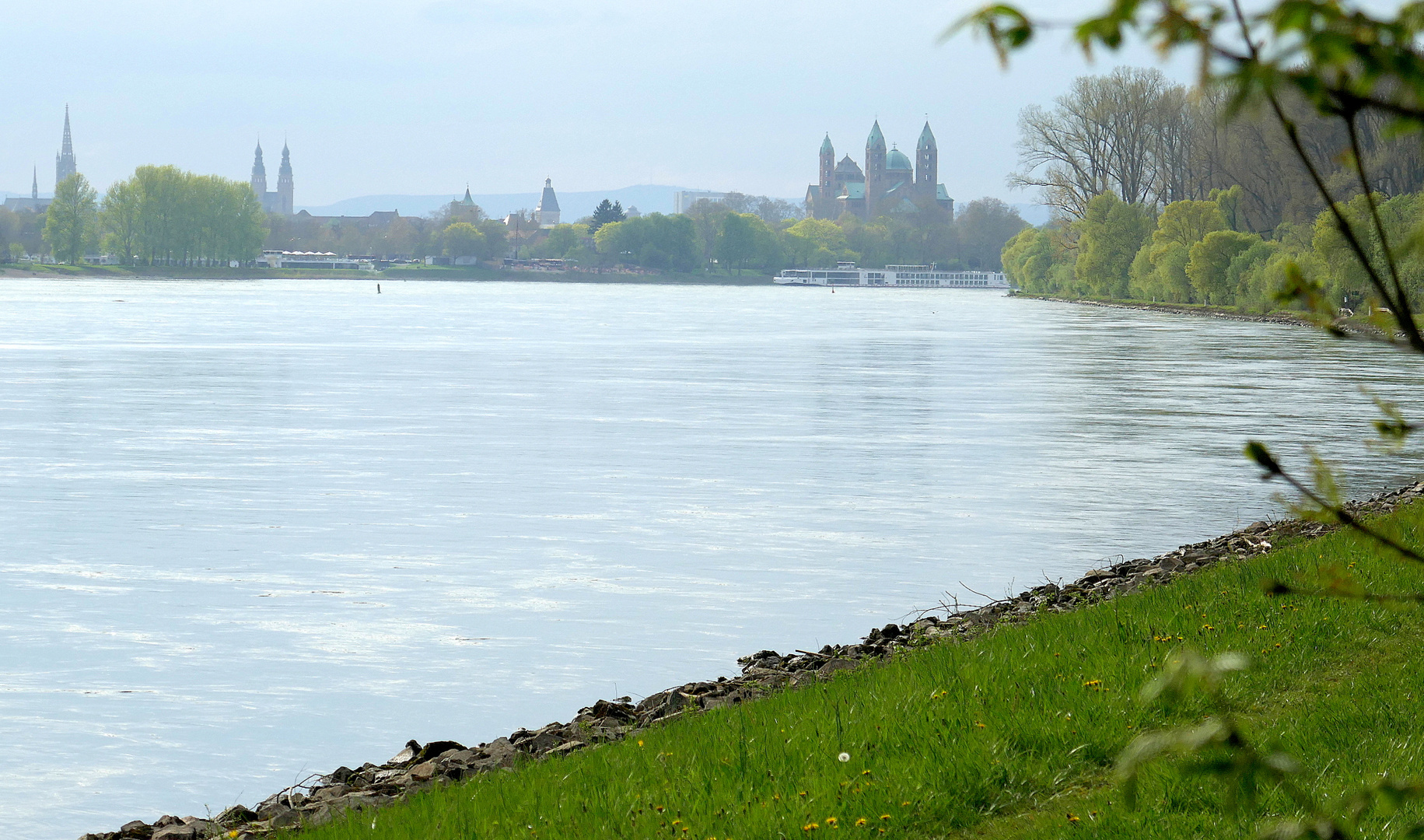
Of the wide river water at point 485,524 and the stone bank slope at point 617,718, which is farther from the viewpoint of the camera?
the wide river water at point 485,524

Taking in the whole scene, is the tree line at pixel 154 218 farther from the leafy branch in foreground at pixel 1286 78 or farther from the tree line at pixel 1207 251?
the leafy branch in foreground at pixel 1286 78

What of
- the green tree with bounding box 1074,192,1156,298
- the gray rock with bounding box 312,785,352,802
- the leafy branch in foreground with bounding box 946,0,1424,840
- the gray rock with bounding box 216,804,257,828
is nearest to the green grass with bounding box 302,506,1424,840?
the gray rock with bounding box 312,785,352,802

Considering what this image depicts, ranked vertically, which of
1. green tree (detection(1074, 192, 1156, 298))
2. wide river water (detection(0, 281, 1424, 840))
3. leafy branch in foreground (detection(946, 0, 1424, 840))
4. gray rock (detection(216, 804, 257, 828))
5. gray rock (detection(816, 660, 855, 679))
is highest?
green tree (detection(1074, 192, 1156, 298))

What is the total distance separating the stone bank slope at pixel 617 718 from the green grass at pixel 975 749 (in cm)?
46

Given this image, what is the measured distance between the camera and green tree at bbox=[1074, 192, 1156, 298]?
367 feet

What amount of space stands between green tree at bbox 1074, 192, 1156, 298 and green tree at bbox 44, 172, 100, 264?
128m

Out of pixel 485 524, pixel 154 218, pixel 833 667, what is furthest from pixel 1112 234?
pixel 154 218

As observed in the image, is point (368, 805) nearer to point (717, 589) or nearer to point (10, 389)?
point (717, 589)

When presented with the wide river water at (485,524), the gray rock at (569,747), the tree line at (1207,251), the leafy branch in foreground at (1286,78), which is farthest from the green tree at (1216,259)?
the leafy branch in foreground at (1286,78)

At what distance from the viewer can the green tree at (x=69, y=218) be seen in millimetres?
183250

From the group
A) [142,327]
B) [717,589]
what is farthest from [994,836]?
[142,327]

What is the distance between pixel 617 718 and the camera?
9.64 meters

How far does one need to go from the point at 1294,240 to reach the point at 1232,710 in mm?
83587

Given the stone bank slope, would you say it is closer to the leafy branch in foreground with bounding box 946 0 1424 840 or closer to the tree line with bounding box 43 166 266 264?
the leafy branch in foreground with bounding box 946 0 1424 840
